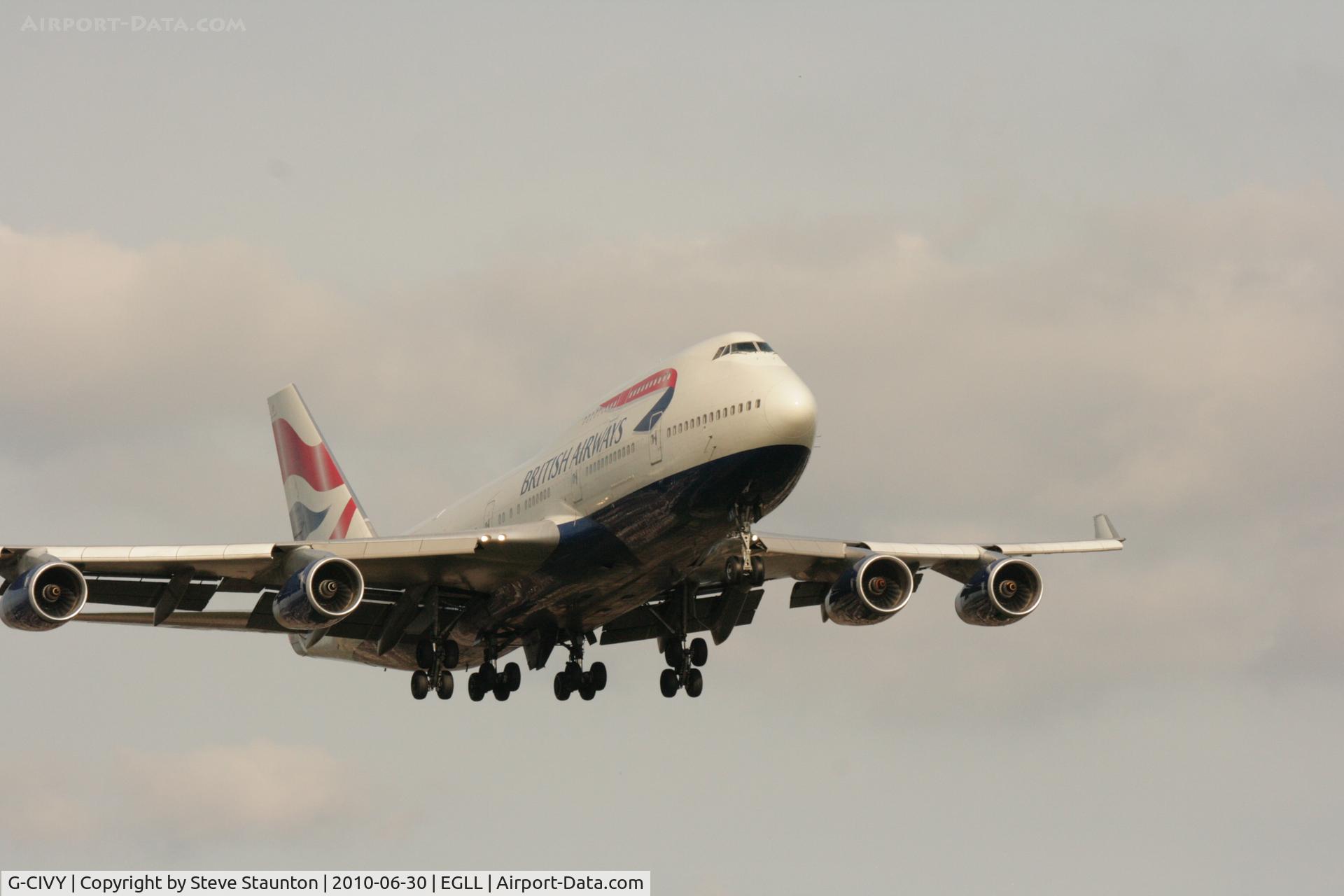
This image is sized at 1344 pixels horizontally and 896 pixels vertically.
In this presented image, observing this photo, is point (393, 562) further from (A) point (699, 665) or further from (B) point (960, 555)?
(B) point (960, 555)

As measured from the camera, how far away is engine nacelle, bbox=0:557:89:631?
1531 inches

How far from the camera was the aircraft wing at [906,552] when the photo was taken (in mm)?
45562

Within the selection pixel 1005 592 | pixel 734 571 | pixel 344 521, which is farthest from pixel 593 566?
pixel 344 521

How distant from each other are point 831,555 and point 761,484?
8.59m

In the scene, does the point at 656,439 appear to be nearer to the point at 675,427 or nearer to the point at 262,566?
the point at 675,427

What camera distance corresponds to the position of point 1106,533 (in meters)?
49.4

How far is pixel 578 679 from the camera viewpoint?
48.5 meters

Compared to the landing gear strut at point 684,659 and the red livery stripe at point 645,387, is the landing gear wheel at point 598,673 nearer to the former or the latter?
the landing gear strut at point 684,659

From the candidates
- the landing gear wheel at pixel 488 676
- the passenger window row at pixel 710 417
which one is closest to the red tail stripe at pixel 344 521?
the landing gear wheel at pixel 488 676

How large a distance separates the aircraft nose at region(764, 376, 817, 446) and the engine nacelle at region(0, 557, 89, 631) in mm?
15467

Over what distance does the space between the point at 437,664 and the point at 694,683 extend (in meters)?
6.65

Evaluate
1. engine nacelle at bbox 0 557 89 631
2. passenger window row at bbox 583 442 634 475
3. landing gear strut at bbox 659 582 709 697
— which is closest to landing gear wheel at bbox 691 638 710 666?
landing gear strut at bbox 659 582 709 697

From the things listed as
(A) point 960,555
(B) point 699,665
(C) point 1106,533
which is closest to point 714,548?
(B) point 699,665

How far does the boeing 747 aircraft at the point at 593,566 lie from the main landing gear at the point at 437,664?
1.8 inches
